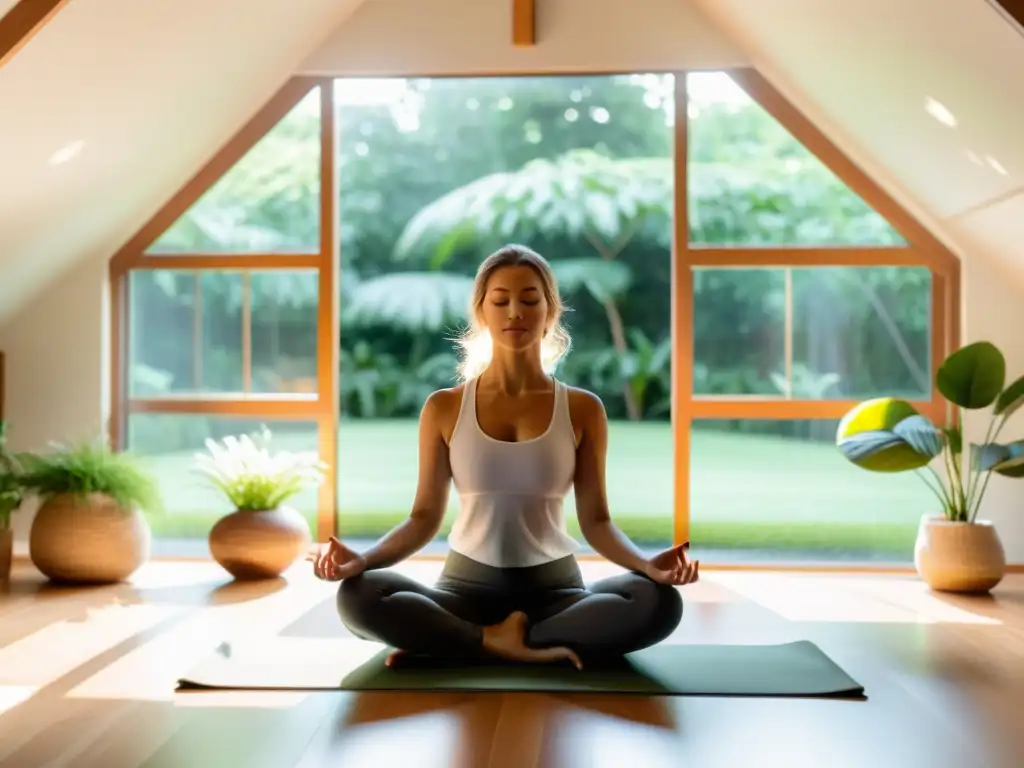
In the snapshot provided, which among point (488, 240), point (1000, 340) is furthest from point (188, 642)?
point (488, 240)

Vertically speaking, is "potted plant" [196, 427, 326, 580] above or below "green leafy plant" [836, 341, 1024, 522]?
below

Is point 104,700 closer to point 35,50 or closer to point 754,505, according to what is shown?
point 35,50

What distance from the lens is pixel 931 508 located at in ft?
16.5

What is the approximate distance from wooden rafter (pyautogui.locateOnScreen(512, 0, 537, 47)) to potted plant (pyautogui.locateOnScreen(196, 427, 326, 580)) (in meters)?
1.99

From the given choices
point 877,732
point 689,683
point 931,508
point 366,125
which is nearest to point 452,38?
point 366,125

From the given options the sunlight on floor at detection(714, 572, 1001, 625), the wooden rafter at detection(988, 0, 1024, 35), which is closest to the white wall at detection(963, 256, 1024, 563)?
the sunlight on floor at detection(714, 572, 1001, 625)

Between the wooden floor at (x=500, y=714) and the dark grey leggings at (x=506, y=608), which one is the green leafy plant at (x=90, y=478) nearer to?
the wooden floor at (x=500, y=714)

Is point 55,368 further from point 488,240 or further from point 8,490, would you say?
point 488,240

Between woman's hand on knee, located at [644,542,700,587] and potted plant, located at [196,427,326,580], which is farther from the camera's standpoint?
potted plant, located at [196,427,326,580]

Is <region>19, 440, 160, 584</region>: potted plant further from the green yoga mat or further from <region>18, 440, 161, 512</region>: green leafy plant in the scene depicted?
the green yoga mat

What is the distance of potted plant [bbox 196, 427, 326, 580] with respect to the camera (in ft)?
14.8

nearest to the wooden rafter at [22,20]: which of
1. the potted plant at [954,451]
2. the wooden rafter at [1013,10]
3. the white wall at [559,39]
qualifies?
the white wall at [559,39]

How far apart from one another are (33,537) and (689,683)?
2762 mm

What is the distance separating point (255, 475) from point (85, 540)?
669mm
